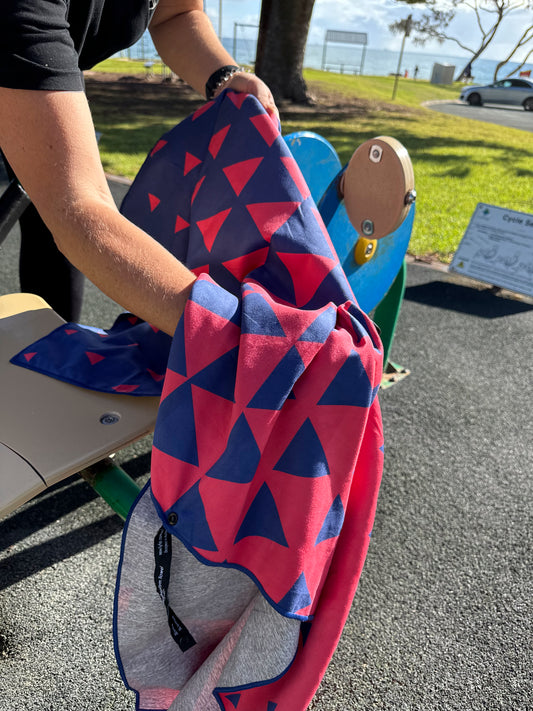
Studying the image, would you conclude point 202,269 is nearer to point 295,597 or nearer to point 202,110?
point 202,110

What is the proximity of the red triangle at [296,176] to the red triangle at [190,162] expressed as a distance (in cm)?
30

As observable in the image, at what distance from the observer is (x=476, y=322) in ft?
10.6

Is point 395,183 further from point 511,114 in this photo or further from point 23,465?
point 511,114

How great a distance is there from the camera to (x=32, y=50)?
823 mm

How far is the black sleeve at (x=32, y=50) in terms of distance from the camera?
2.66ft

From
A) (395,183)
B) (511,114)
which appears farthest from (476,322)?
(511,114)

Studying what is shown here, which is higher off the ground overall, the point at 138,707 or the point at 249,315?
the point at 249,315

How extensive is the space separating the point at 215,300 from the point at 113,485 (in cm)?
51

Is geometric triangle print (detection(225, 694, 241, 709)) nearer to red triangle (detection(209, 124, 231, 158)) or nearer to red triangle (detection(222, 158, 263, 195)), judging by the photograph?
red triangle (detection(222, 158, 263, 195))

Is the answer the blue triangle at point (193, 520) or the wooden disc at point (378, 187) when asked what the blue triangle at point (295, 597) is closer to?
the blue triangle at point (193, 520)

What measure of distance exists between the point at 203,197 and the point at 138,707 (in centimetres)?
104

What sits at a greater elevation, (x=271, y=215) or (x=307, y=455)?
(x=271, y=215)

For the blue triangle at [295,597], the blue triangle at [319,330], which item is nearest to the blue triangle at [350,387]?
the blue triangle at [319,330]

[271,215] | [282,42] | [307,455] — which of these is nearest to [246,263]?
[271,215]
